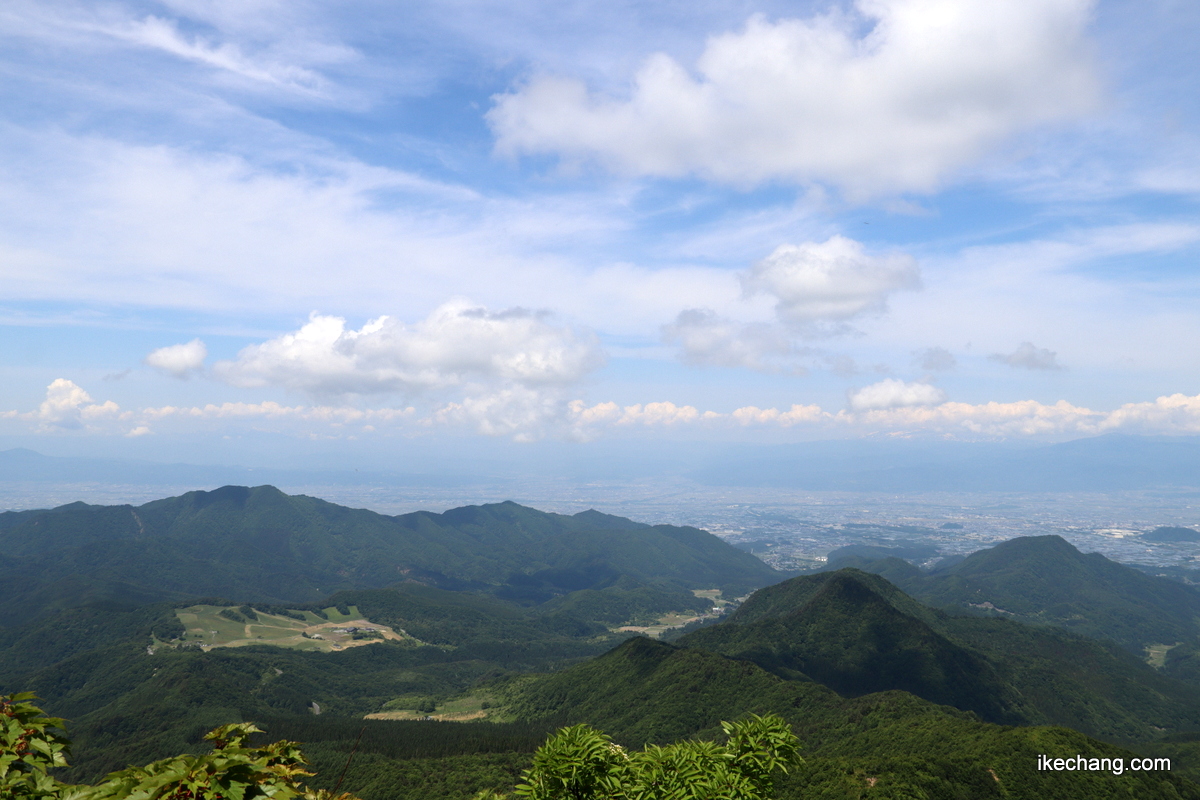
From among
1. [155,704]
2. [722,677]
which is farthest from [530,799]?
[155,704]

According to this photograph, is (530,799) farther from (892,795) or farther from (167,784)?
(892,795)

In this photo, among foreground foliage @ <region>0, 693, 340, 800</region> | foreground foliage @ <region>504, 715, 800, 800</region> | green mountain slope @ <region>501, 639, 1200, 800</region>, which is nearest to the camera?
foreground foliage @ <region>0, 693, 340, 800</region>

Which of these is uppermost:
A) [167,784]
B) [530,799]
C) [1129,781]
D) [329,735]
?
[167,784]

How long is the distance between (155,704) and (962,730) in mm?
235425

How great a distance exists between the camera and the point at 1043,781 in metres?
99.2

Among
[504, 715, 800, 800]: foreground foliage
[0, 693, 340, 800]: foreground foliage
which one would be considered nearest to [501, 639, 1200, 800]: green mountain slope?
[504, 715, 800, 800]: foreground foliage

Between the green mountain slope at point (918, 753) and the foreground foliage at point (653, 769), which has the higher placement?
the foreground foliage at point (653, 769)

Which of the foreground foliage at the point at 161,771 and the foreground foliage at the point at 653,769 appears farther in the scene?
the foreground foliage at the point at 653,769

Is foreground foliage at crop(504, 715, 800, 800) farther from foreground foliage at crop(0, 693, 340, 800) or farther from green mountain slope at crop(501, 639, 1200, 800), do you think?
green mountain slope at crop(501, 639, 1200, 800)

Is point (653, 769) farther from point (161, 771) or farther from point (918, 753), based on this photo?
point (918, 753)

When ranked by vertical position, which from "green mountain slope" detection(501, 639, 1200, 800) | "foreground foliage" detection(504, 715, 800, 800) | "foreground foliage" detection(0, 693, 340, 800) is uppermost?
"foreground foliage" detection(0, 693, 340, 800)

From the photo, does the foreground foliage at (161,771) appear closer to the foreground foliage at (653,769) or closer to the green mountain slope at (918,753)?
the foreground foliage at (653,769)

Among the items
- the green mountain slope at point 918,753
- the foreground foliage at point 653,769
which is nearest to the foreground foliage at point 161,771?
the foreground foliage at point 653,769

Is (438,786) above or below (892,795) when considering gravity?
below
